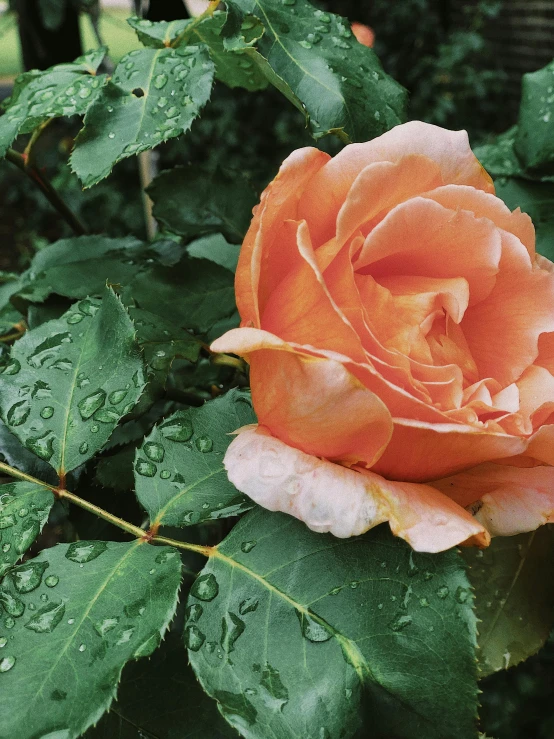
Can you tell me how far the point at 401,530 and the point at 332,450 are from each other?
0.06 m

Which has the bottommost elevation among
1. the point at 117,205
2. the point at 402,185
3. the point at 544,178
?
the point at 117,205

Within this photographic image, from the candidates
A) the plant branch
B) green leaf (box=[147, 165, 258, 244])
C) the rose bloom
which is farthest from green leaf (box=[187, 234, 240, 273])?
the rose bloom

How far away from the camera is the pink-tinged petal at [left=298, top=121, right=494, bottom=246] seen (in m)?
0.46

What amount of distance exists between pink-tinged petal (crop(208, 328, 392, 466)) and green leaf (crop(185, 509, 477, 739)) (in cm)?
7

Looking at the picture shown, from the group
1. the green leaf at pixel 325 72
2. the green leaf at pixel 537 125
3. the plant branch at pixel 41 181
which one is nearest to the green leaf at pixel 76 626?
the green leaf at pixel 325 72

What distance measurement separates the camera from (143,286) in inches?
27.5

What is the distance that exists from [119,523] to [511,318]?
31 centimetres

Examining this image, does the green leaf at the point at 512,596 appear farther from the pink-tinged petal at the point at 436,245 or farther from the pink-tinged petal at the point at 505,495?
the pink-tinged petal at the point at 436,245

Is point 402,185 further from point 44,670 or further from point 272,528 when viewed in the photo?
point 44,670

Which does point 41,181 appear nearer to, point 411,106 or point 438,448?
point 438,448

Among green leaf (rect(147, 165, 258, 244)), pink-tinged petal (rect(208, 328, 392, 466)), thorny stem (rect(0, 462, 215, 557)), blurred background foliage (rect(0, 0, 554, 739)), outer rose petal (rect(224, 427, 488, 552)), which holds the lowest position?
blurred background foliage (rect(0, 0, 554, 739))

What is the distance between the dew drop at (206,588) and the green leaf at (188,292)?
0.29 metres

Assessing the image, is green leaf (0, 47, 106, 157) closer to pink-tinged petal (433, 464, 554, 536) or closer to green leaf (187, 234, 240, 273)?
green leaf (187, 234, 240, 273)

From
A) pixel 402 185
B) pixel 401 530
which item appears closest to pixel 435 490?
pixel 401 530
